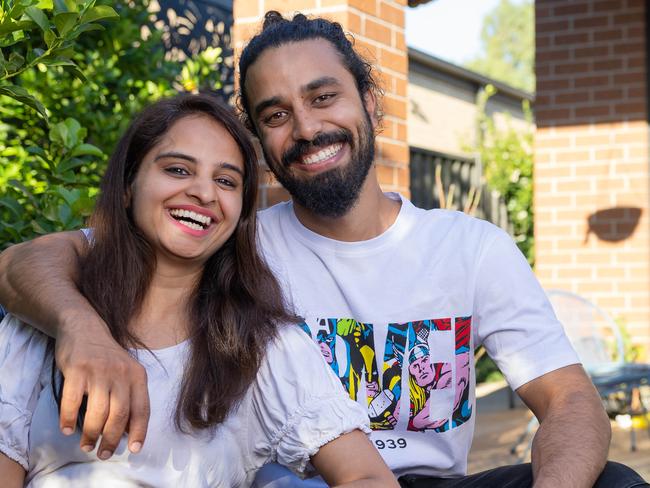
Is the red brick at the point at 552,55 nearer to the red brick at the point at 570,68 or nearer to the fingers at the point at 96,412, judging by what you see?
the red brick at the point at 570,68

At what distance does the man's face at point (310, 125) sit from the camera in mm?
2504

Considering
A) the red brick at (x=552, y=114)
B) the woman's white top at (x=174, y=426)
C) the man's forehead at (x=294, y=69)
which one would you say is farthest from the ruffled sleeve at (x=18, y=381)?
the red brick at (x=552, y=114)

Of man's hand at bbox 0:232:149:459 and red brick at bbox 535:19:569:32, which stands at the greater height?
red brick at bbox 535:19:569:32

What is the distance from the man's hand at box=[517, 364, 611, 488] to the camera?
2023mm

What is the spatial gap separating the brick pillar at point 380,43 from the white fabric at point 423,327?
3.05 ft

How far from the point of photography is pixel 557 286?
6.45 metres

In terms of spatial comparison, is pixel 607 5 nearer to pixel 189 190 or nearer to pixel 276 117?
pixel 276 117

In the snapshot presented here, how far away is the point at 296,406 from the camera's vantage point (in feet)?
6.64

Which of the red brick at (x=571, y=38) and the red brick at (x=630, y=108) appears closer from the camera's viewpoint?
the red brick at (x=630, y=108)

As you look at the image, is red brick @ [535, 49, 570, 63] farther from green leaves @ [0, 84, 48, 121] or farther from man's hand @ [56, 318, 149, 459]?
man's hand @ [56, 318, 149, 459]

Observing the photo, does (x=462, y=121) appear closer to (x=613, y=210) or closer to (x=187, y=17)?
(x=613, y=210)

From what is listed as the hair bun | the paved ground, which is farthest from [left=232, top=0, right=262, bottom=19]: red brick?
the paved ground

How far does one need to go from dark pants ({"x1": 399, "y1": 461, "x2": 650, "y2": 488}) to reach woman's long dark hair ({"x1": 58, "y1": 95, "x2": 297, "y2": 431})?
0.55m

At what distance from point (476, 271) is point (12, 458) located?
1.15 metres
